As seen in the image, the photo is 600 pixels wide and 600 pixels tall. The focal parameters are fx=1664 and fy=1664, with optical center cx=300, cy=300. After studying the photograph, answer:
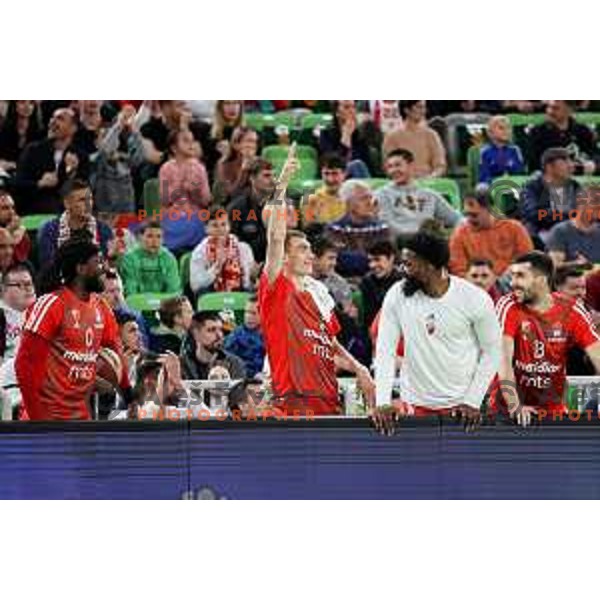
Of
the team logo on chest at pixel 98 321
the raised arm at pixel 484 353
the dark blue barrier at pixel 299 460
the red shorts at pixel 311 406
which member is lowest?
the dark blue barrier at pixel 299 460

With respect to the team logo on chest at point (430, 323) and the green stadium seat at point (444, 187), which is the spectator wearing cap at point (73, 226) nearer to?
the green stadium seat at point (444, 187)

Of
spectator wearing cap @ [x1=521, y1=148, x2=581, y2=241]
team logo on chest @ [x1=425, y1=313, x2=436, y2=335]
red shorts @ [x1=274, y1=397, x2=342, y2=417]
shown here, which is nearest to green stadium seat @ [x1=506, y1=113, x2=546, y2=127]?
spectator wearing cap @ [x1=521, y1=148, x2=581, y2=241]

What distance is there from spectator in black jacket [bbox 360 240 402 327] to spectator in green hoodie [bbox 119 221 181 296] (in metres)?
1.07

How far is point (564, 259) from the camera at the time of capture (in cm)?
941

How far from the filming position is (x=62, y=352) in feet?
29.0

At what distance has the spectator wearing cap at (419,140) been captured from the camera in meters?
9.60

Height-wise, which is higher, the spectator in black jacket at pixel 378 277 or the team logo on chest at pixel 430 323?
the spectator in black jacket at pixel 378 277

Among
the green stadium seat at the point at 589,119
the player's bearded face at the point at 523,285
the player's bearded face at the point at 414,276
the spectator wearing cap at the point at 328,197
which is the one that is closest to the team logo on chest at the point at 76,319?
the spectator wearing cap at the point at 328,197

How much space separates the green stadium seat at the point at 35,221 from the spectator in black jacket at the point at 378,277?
182 cm

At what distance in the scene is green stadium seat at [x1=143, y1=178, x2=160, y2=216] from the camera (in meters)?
9.54

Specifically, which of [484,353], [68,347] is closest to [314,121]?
[484,353]

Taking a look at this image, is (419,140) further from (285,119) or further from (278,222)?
(278,222)

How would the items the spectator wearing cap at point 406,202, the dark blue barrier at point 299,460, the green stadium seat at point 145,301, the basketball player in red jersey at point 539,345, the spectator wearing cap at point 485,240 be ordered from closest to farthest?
the dark blue barrier at point 299,460
the basketball player in red jersey at point 539,345
the spectator wearing cap at point 485,240
the green stadium seat at point 145,301
the spectator wearing cap at point 406,202

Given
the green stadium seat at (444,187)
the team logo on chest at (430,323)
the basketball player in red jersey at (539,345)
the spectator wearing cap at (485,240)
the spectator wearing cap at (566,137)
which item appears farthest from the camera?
the spectator wearing cap at (566,137)
